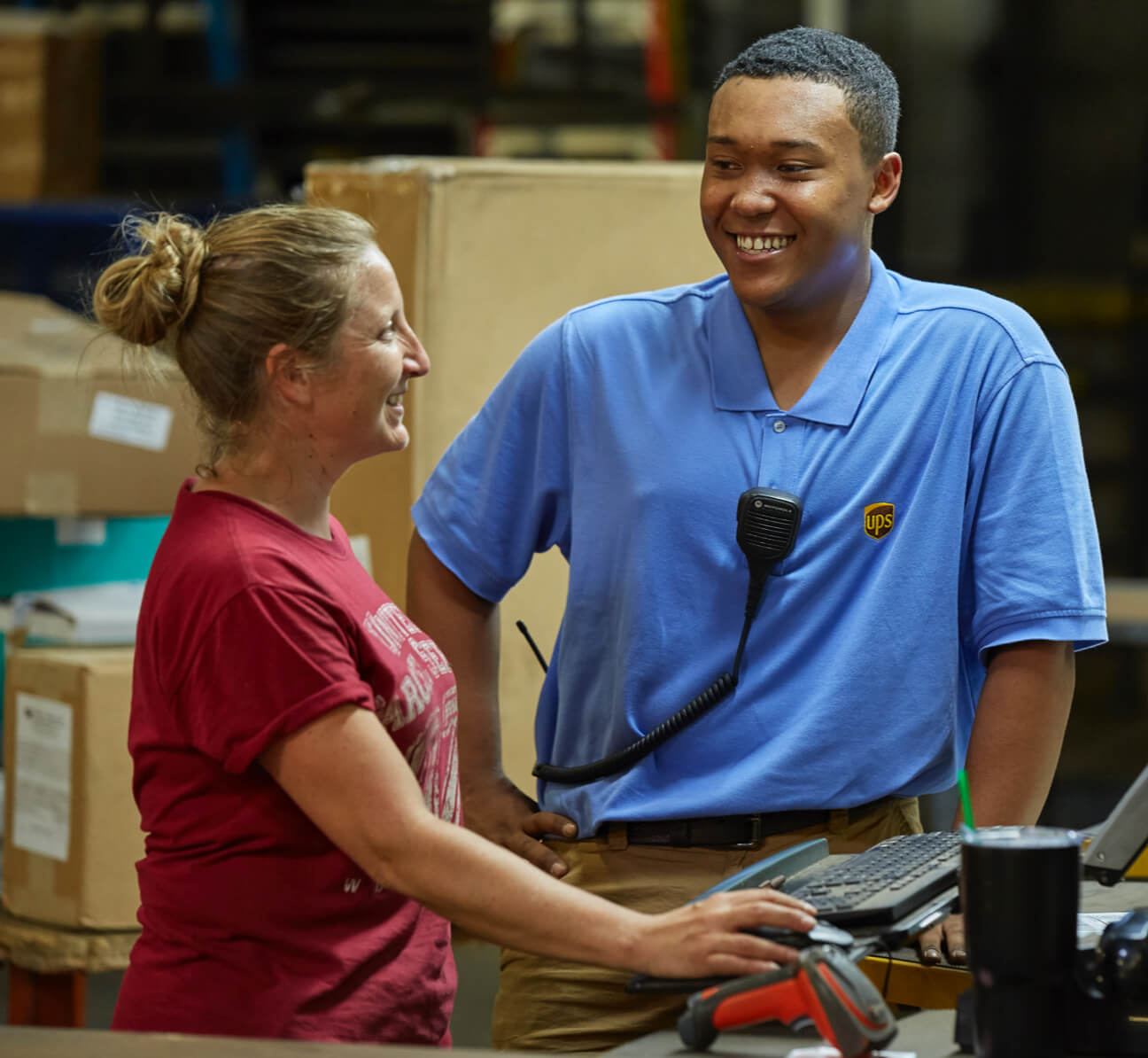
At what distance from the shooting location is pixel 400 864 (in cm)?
125

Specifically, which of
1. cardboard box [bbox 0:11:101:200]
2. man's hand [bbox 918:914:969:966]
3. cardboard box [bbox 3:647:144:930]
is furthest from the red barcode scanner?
cardboard box [bbox 0:11:101:200]

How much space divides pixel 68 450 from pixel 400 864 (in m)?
1.70

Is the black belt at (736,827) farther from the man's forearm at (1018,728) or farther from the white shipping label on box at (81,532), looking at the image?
the white shipping label on box at (81,532)

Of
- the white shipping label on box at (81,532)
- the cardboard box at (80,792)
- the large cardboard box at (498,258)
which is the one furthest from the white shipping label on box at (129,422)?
the large cardboard box at (498,258)

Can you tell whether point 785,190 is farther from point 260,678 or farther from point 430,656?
point 260,678

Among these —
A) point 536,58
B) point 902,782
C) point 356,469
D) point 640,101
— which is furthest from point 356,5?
point 902,782

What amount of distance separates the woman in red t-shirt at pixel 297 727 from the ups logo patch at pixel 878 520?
19.3 inches

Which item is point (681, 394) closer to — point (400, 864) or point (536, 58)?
point (400, 864)

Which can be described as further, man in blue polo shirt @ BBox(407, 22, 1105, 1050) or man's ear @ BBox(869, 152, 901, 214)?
man's ear @ BBox(869, 152, 901, 214)

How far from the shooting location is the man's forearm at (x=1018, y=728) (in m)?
1.67

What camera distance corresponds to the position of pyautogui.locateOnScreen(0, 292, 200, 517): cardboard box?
2717 millimetres

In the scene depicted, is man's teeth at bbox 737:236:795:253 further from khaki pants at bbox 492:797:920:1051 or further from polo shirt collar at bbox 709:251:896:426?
khaki pants at bbox 492:797:920:1051

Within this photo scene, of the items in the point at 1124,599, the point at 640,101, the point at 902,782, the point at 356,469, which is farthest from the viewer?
the point at 640,101

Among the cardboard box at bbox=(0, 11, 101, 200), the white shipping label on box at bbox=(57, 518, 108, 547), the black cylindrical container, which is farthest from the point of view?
the cardboard box at bbox=(0, 11, 101, 200)
